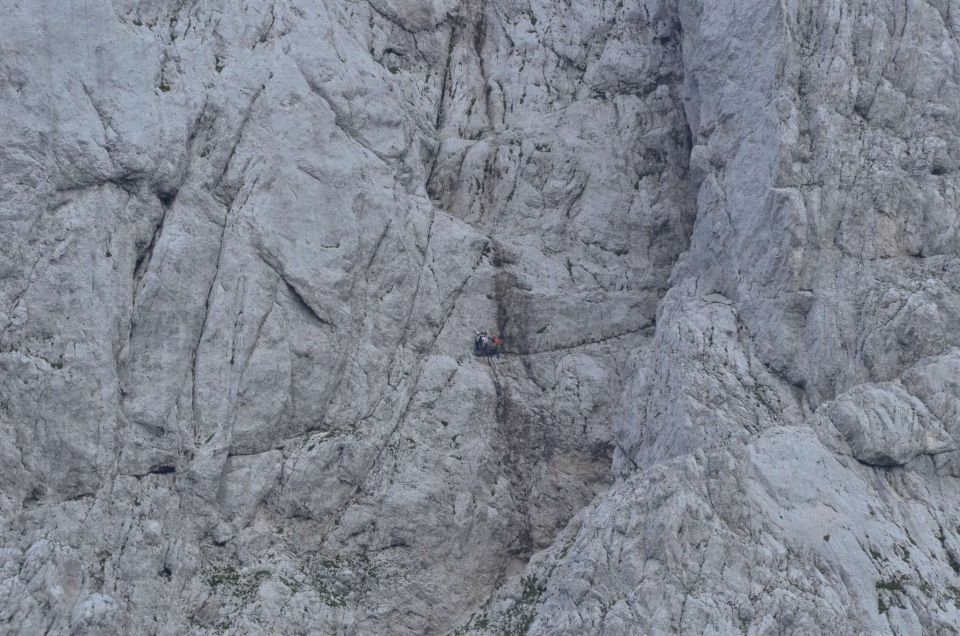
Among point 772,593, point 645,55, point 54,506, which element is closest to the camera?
point 772,593

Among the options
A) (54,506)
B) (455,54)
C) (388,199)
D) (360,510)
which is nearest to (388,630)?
(360,510)

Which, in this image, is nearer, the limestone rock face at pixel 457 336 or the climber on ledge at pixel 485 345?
the limestone rock face at pixel 457 336

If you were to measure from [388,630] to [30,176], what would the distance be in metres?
20.0

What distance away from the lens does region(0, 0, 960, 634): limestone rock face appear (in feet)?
140

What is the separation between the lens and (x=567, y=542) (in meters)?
48.0

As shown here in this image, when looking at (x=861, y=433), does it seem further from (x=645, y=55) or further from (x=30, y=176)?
(x=30, y=176)

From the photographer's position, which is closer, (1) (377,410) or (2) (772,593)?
(2) (772,593)

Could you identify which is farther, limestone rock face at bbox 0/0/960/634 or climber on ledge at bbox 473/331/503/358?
climber on ledge at bbox 473/331/503/358

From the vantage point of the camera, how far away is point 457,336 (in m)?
53.1

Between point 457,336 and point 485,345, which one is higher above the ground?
point 485,345

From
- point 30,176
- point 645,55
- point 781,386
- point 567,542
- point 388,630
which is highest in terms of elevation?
point 645,55

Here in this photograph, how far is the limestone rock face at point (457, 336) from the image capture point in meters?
42.8

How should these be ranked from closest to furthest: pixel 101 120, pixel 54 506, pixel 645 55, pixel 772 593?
pixel 772 593, pixel 54 506, pixel 101 120, pixel 645 55

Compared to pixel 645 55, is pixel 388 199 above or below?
below
